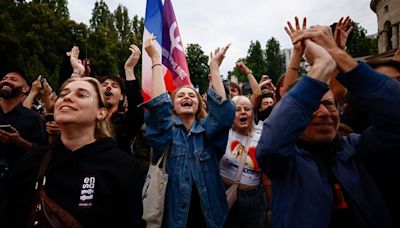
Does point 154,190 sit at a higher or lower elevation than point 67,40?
lower

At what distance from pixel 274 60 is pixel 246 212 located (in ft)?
343

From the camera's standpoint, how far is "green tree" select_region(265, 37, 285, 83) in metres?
103

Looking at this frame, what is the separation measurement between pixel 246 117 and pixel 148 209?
6.05 ft

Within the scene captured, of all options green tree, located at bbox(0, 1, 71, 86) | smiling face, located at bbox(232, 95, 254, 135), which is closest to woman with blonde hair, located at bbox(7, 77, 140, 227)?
smiling face, located at bbox(232, 95, 254, 135)

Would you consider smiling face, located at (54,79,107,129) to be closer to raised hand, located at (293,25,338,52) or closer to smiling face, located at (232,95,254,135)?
raised hand, located at (293,25,338,52)

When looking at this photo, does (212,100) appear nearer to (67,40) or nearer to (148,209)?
(148,209)

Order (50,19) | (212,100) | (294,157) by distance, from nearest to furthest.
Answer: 1. (294,157)
2. (212,100)
3. (50,19)

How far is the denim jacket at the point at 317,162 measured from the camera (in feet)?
5.54

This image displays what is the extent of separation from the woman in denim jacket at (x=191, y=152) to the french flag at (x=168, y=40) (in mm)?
2007

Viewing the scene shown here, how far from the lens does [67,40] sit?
36.8 m

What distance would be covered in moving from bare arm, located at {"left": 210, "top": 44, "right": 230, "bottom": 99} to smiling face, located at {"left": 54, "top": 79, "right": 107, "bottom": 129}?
3.80ft

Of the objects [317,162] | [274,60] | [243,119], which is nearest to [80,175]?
[317,162]

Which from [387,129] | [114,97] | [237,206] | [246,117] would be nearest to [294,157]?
[387,129]

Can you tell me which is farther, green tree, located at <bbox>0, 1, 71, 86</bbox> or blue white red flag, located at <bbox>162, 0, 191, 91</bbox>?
green tree, located at <bbox>0, 1, 71, 86</bbox>
